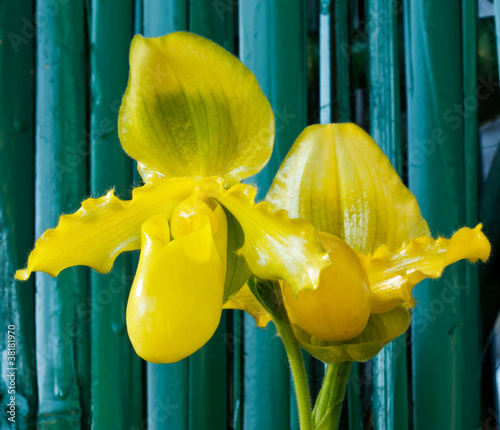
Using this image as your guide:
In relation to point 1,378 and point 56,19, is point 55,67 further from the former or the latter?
point 1,378

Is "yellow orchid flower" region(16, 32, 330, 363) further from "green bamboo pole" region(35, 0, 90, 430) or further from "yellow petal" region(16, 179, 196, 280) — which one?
"green bamboo pole" region(35, 0, 90, 430)

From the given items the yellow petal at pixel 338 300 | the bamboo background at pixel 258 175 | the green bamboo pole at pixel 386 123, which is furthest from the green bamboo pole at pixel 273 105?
the yellow petal at pixel 338 300

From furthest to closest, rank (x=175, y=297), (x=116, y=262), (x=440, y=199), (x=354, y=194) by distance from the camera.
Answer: (x=116, y=262), (x=440, y=199), (x=354, y=194), (x=175, y=297)

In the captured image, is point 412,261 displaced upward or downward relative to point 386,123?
downward

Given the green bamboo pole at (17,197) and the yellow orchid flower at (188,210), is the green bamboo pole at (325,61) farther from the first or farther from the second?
the green bamboo pole at (17,197)

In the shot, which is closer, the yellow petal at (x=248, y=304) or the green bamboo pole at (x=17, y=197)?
the yellow petal at (x=248, y=304)

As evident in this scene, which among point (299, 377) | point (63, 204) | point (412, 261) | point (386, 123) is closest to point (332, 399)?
point (299, 377)

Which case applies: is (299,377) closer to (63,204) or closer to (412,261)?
(412,261)

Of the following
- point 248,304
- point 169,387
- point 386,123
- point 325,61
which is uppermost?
point 325,61
